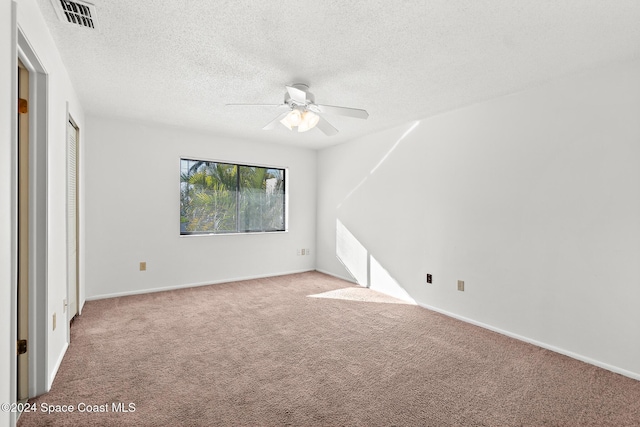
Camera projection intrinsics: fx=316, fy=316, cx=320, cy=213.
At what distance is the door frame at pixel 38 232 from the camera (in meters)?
1.86

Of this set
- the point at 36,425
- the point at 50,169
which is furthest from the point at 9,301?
the point at 50,169

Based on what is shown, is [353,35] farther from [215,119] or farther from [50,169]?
[215,119]

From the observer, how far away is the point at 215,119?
12.9ft

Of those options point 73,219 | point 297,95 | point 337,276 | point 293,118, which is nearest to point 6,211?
point 297,95

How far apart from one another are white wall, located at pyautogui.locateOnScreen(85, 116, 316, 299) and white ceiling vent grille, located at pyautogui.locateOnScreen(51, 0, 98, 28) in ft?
7.81

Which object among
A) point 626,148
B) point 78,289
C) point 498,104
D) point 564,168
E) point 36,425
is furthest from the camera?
point 78,289

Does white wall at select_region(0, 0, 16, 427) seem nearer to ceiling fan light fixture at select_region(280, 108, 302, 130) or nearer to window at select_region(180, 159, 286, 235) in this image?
ceiling fan light fixture at select_region(280, 108, 302, 130)

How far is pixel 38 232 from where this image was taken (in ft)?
6.23

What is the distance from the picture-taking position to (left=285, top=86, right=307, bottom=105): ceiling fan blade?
94.6 inches

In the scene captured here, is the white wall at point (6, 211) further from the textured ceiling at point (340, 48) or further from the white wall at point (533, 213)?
the white wall at point (533, 213)

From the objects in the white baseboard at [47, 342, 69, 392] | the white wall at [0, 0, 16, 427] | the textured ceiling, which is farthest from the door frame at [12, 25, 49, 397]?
the white wall at [0, 0, 16, 427]

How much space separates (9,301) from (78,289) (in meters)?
2.38

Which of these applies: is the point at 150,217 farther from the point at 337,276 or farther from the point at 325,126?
the point at 337,276

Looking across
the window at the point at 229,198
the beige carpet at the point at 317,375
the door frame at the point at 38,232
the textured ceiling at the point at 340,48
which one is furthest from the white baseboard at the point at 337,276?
the door frame at the point at 38,232
